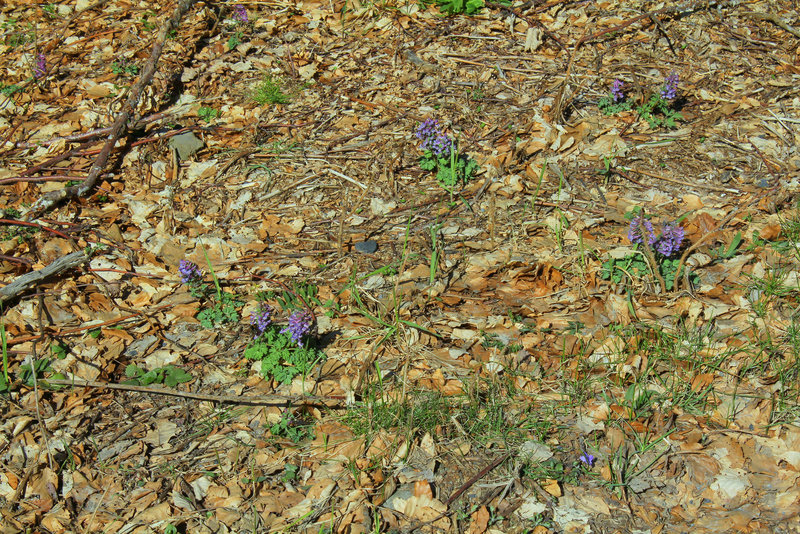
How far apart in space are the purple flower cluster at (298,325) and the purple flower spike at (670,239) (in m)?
1.82

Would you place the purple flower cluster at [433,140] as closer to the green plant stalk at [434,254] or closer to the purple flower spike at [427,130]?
the purple flower spike at [427,130]

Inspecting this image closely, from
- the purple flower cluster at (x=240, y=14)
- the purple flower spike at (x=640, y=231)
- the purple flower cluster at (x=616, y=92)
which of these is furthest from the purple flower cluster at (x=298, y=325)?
the purple flower cluster at (x=240, y=14)

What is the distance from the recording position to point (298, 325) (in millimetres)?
3033

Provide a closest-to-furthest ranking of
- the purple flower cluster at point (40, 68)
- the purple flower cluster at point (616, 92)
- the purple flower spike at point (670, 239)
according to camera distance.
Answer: the purple flower spike at point (670, 239) < the purple flower cluster at point (616, 92) < the purple flower cluster at point (40, 68)

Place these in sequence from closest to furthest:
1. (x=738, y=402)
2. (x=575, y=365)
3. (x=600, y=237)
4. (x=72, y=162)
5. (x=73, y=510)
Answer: (x=73, y=510)
(x=738, y=402)
(x=575, y=365)
(x=600, y=237)
(x=72, y=162)

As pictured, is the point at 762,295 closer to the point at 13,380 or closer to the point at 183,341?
the point at 183,341

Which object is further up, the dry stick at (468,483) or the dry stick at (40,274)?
the dry stick at (40,274)

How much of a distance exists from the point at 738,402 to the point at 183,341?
2691mm

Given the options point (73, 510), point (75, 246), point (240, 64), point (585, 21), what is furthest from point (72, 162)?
point (585, 21)

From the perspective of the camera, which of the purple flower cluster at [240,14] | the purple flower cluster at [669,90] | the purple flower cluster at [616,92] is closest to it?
the purple flower cluster at [669,90]

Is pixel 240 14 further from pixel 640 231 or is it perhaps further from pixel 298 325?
pixel 640 231

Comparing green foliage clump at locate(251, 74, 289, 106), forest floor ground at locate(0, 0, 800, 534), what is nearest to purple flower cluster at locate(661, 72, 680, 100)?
forest floor ground at locate(0, 0, 800, 534)

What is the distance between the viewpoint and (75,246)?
3.91m

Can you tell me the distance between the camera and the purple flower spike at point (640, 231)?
330cm
